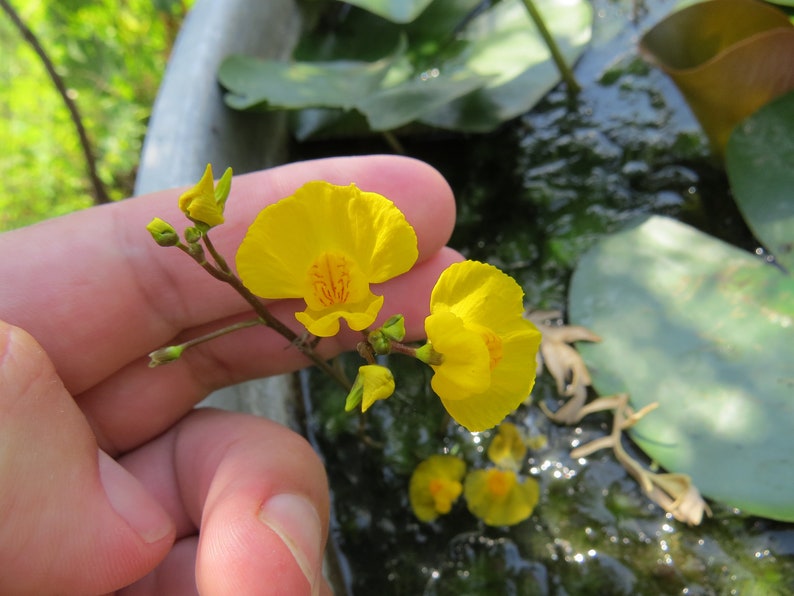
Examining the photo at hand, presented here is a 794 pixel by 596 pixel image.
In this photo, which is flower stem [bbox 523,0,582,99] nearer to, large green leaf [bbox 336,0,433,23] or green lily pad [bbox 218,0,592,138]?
green lily pad [bbox 218,0,592,138]

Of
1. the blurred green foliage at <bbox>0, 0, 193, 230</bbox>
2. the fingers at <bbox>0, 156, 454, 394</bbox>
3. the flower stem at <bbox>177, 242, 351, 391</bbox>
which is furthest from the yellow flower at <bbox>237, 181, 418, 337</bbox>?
the blurred green foliage at <bbox>0, 0, 193, 230</bbox>

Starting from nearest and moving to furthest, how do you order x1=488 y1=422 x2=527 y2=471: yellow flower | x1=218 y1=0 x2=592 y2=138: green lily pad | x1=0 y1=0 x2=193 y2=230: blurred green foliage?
x1=488 y1=422 x2=527 y2=471: yellow flower, x1=218 y1=0 x2=592 y2=138: green lily pad, x1=0 y1=0 x2=193 y2=230: blurred green foliage

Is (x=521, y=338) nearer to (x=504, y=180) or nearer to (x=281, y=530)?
(x=281, y=530)

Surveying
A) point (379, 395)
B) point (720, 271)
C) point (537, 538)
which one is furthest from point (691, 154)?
point (379, 395)

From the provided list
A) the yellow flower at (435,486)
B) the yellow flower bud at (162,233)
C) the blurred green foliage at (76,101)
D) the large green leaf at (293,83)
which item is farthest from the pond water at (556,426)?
the blurred green foliage at (76,101)

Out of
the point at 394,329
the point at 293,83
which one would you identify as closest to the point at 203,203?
the point at 394,329

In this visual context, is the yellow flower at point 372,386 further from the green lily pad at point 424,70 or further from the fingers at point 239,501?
the green lily pad at point 424,70

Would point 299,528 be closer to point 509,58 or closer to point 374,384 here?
point 374,384
